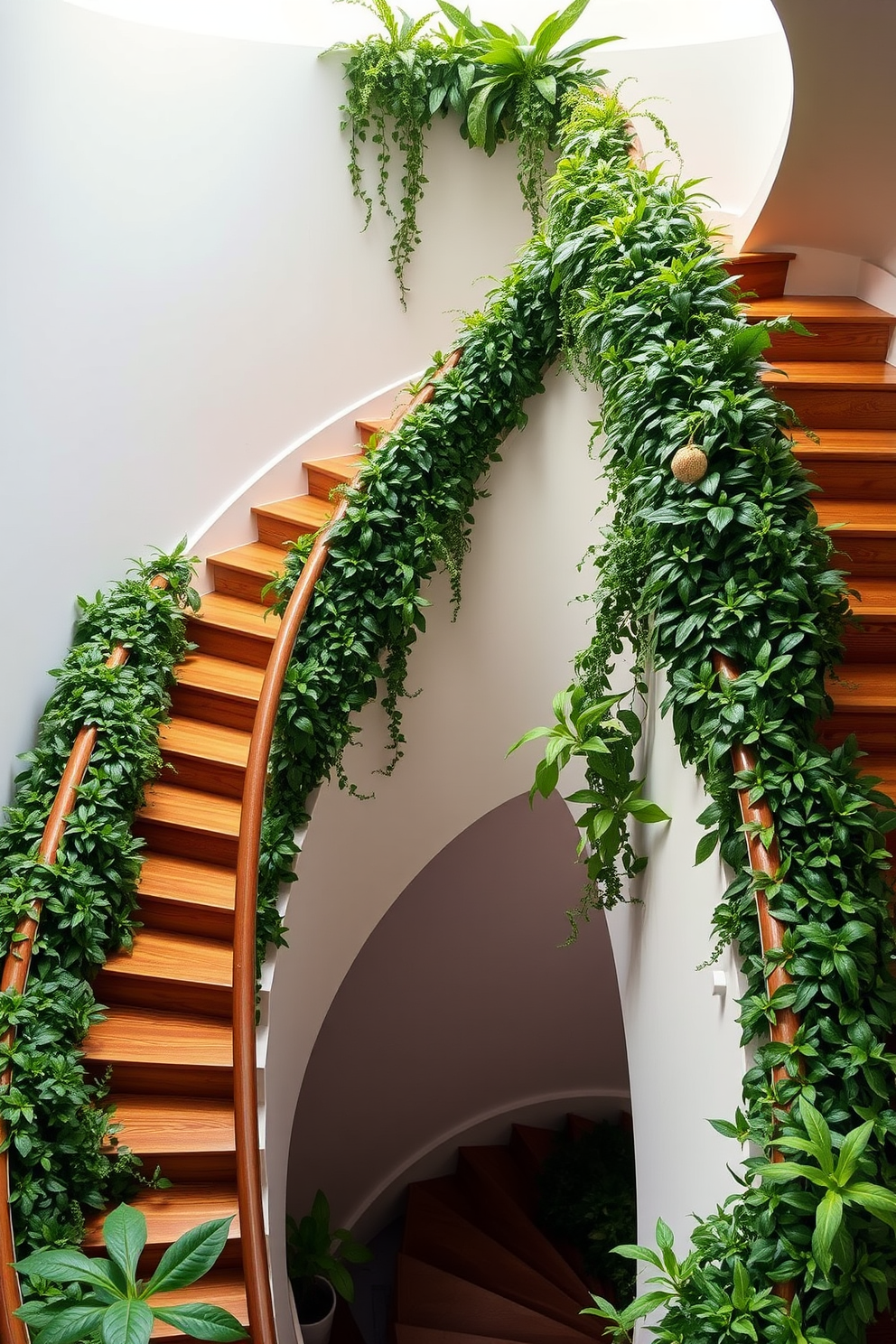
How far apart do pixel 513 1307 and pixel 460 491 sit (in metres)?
5.59

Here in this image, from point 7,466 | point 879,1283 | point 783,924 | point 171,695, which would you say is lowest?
point 879,1283

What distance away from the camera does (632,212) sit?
379 cm

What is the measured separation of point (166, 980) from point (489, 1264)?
4741mm

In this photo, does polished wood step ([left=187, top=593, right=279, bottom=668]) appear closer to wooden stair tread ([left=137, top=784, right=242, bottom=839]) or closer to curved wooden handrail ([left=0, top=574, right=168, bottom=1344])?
curved wooden handrail ([left=0, top=574, right=168, bottom=1344])

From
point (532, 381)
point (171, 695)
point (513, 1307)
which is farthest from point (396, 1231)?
point (532, 381)

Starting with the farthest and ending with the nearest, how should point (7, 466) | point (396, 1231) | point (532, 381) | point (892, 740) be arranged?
point (396, 1231) → point (532, 381) → point (7, 466) → point (892, 740)

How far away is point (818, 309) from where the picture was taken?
466 cm

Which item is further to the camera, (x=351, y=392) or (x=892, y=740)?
(x=351, y=392)

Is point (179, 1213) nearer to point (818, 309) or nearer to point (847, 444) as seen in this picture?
point (847, 444)

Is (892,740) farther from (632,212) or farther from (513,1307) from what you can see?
(513,1307)

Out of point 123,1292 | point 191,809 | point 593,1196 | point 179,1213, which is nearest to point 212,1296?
point 179,1213

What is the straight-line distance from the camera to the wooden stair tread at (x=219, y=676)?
4.94 meters

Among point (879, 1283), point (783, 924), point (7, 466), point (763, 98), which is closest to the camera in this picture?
point (879, 1283)

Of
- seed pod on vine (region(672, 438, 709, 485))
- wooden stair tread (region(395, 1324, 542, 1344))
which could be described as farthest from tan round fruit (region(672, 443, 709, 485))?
wooden stair tread (region(395, 1324, 542, 1344))
